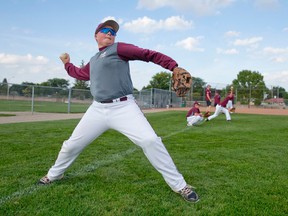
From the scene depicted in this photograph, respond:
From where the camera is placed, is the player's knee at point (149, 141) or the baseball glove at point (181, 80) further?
the player's knee at point (149, 141)

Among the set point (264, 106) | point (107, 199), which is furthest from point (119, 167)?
point (264, 106)

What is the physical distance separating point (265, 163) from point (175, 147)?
83.2 inches

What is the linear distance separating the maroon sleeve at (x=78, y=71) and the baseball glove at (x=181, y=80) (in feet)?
4.52

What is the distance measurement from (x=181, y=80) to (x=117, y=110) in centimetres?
85

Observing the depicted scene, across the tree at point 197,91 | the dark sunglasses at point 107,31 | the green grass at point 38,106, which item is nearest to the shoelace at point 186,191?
the dark sunglasses at point 107,31

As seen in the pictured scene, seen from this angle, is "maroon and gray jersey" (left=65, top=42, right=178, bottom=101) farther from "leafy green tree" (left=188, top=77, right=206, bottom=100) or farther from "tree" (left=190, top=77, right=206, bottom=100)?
"tree" (left=190, top=77, right=206, bottom=100)

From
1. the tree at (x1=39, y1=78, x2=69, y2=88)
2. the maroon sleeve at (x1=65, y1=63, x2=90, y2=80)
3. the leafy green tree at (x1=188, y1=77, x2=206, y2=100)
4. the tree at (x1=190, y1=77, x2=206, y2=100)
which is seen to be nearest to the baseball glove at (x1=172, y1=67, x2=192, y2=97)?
the maroon sleeve at (x1=65, y1=63, x2=90, y2=80)

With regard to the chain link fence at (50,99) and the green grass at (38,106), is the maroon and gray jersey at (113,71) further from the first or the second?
the green grass at (38,106)

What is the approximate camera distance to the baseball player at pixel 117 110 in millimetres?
3373

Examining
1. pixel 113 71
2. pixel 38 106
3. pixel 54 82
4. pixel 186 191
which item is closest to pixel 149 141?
pixel 186 191

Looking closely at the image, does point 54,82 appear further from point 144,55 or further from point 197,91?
point 144,55

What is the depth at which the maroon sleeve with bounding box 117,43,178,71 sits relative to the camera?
3199 millimetres

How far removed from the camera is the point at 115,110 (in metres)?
3.55

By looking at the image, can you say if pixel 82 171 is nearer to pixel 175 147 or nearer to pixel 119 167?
pixel 119 167
